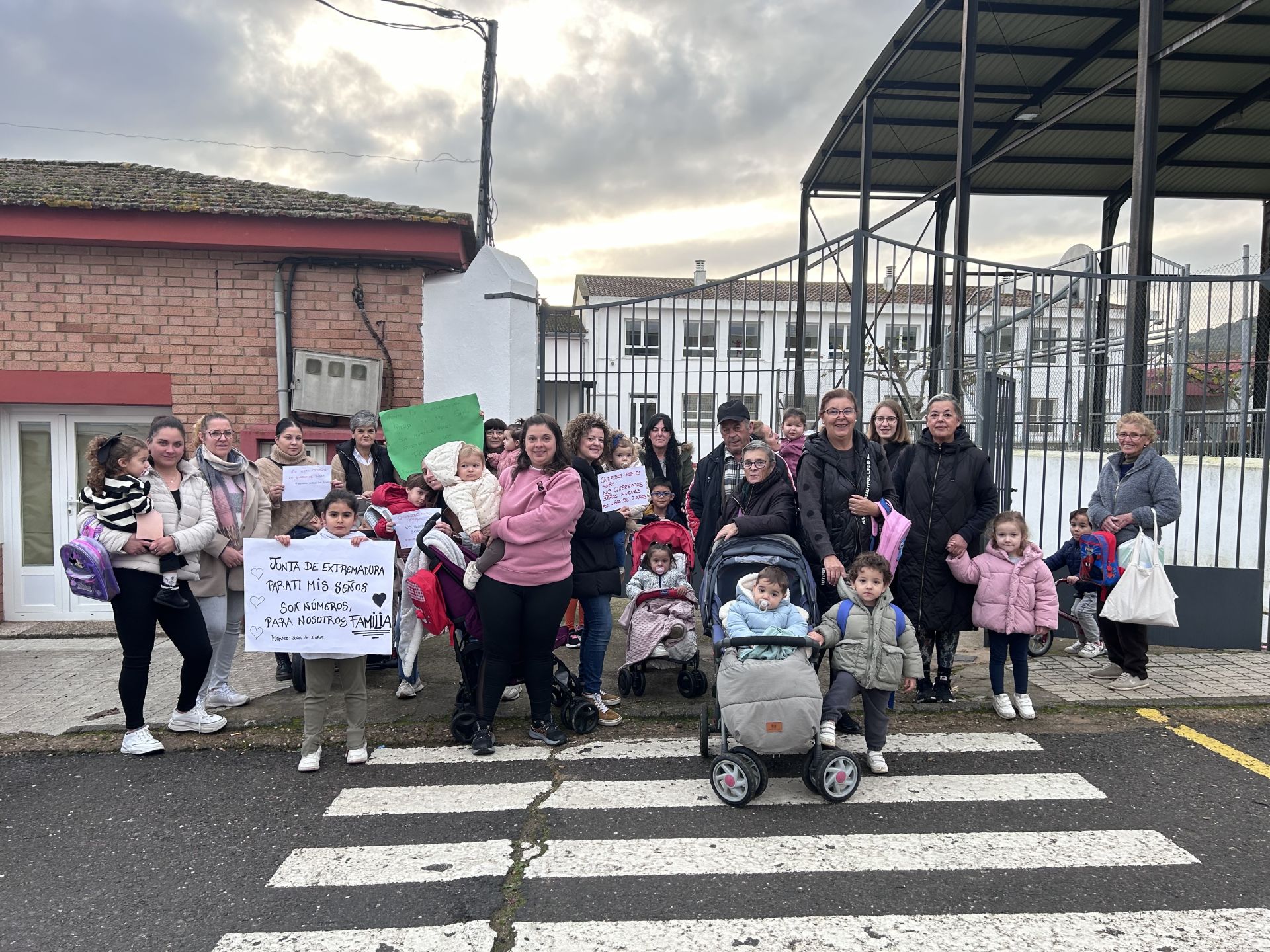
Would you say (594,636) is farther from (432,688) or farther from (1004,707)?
(1004,707)

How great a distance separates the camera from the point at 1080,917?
10.2 ft

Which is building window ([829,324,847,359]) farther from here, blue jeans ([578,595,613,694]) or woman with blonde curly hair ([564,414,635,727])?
blue jeans ([578,595,613,694])

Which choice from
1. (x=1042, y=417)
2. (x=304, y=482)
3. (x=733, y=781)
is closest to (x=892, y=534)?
(x=733, y=781)

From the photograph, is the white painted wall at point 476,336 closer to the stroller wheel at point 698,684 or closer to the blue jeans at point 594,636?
the blue jeans at point 594,636

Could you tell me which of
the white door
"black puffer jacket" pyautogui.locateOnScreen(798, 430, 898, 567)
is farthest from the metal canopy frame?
the white door

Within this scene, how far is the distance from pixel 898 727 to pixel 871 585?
1.33m

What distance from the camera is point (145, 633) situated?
4805 millimetres

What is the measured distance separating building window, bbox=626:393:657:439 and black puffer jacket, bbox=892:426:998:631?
111 inches

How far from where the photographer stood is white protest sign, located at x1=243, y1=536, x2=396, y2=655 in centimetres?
464

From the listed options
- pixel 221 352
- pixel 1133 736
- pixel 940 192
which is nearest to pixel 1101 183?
pixel 940 192

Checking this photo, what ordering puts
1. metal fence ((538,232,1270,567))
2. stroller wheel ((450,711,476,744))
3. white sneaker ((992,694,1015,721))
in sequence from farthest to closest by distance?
metal fence ((538,232,1270,567)) < white sneaker ((992,694,1015,721)) < stroller wheel ((450,711,476,744))

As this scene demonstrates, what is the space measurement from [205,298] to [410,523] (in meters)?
4.12

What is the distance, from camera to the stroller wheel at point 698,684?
224 inches

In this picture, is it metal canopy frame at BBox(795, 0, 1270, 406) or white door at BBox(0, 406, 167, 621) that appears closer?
white door at BBox(0, 406, 167, 621)
